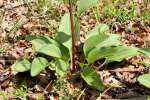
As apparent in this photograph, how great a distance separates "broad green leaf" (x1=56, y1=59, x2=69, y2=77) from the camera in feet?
12.0

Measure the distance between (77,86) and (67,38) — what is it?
506mm

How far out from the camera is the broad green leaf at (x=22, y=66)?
3.64m

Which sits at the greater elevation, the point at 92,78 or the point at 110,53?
the point at 110,53

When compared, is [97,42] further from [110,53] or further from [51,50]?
[51,50]

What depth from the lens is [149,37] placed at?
170 inches

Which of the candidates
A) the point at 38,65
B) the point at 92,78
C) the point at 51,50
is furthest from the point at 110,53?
the point at 38,65

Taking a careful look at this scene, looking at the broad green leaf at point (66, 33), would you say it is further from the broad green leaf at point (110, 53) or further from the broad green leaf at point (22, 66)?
the broad green leaf at point (22, 66)

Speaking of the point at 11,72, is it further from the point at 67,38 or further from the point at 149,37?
the point at 149,37

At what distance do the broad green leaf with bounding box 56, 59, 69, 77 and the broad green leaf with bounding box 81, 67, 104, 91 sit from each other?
17 cm

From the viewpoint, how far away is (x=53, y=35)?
438cm

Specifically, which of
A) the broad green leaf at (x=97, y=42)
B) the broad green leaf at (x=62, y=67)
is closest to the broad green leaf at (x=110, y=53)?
the broad green leaf at (x=97, y=42)

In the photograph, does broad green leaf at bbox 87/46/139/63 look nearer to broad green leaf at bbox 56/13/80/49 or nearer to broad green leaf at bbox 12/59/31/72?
broad green leaf at bbox 56/13/80/49

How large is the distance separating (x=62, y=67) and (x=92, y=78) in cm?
32

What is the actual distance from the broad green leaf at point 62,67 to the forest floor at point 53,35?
0.07 meters
